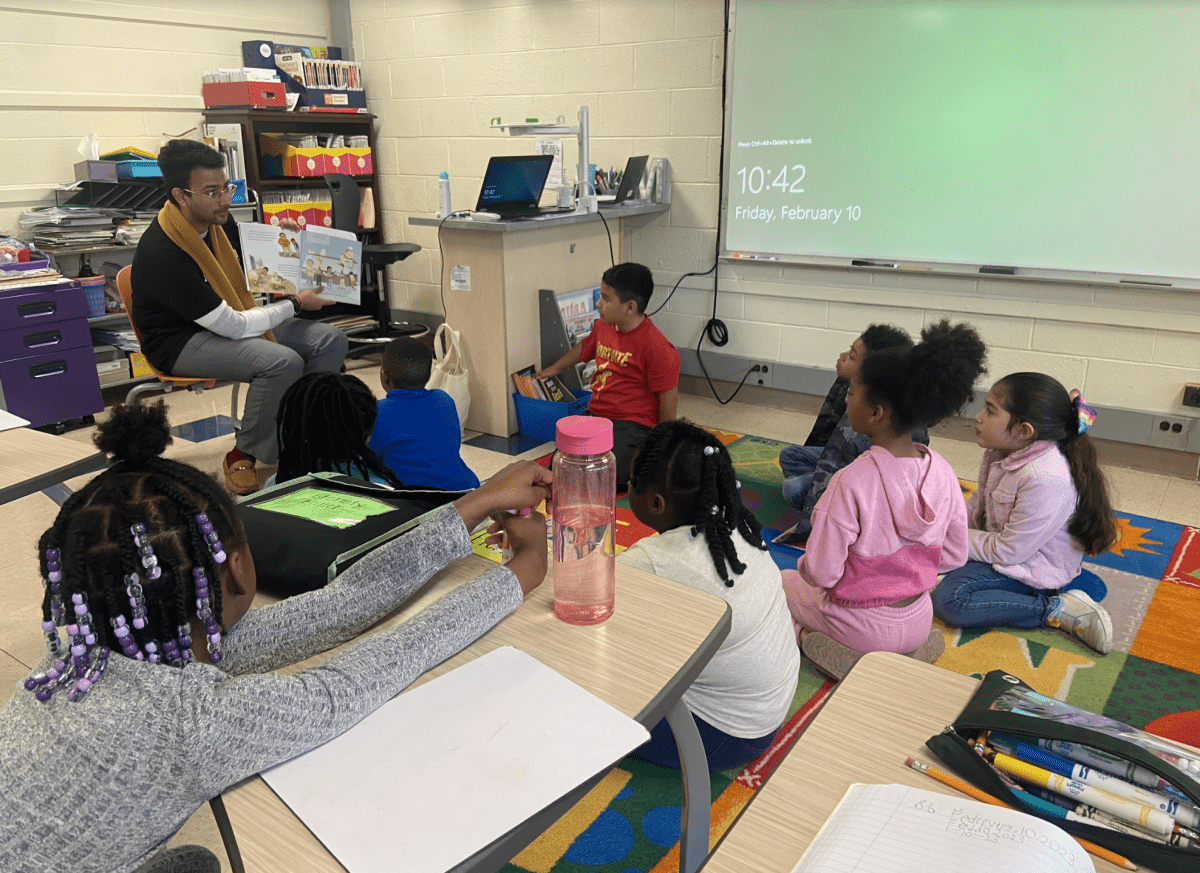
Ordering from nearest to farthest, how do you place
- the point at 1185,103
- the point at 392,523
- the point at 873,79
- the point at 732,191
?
the point at 392,523 < the point at 1185,103 < the point at 873,79 < the point at 732,191

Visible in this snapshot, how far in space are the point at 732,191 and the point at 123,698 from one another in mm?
3737

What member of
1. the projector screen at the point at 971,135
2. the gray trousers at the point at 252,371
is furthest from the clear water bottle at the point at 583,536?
the projector screen at the point at 971,135

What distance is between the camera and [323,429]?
2066 millimetres

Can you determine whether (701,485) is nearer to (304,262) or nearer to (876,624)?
(876,624)

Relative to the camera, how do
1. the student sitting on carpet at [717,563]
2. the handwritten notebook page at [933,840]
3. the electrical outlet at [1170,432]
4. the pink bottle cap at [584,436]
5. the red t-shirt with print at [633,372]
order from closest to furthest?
1. the handwritten notebook page at [933,840]
2. the pink bottle cap at [584,436]
3. the student sitting on carpet at [717,563]
4. the red t-shirt with print at [633,372]
5. the electrical outlet at [1170,432]

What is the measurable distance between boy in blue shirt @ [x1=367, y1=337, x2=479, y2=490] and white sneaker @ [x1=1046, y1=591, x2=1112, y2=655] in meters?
1.61

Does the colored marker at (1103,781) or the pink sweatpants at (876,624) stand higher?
the colored marker at (1103,781)

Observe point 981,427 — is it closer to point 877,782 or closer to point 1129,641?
point 1129,641

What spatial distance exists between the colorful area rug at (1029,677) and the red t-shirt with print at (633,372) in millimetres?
381

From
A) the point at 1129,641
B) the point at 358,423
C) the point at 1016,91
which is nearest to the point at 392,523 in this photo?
the point at 358,423

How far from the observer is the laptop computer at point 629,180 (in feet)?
13.6

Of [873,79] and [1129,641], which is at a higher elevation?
[873,79]

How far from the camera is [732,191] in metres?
4.06

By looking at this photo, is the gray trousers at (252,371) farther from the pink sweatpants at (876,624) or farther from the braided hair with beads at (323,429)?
the pink sweatpants at (876,624)
